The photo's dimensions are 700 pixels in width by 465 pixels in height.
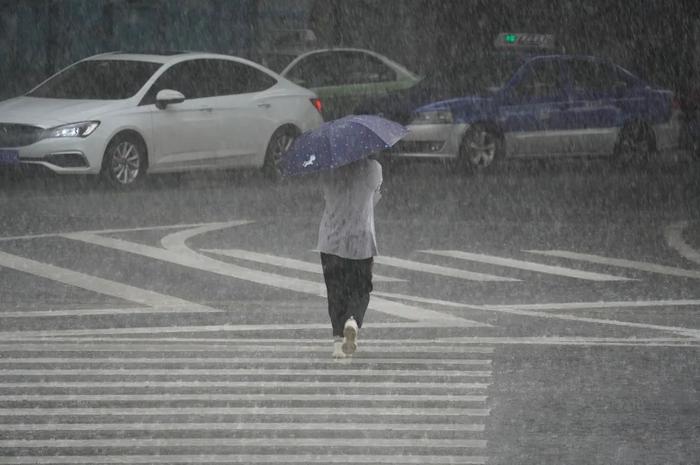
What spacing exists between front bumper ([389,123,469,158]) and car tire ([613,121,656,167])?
2.89 metres

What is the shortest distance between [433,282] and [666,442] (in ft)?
15.8

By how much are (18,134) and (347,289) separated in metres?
9.90

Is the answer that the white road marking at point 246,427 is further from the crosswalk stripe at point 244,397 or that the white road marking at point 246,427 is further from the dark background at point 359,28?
the dark background at point 359,28

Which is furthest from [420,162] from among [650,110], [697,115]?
[697,115]

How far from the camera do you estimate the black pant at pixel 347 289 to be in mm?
8688

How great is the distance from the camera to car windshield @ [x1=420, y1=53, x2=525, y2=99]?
70.3ft

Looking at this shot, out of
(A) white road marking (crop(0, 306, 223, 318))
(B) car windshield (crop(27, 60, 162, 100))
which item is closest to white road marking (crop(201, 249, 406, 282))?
(A) white road marking (crop(0, 306, 223, 318))

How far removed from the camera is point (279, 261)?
41.0 ft

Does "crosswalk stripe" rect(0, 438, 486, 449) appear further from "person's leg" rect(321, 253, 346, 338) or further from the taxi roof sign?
the taxi roof sign

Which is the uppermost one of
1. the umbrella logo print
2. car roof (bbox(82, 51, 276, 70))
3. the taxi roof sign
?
car roof (bbox(82, 51, 276, 70))

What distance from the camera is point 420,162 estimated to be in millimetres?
22969

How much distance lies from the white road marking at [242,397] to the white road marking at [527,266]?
4387mm

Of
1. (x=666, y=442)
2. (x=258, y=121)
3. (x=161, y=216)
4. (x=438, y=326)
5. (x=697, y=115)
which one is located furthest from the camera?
(x=697, y=115)

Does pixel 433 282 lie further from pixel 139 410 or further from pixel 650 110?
pixel 650 110
